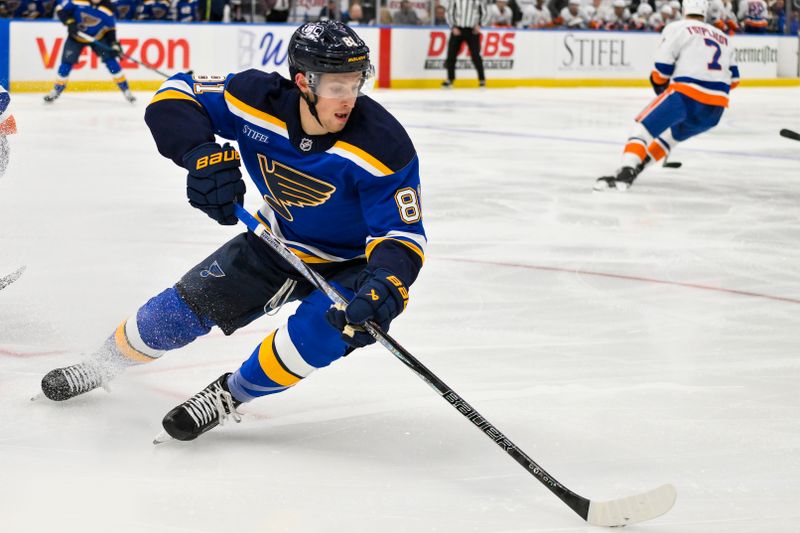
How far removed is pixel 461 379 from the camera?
2.83 meters

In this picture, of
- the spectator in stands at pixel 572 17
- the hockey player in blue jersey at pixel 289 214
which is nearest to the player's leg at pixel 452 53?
the spectator in stands at pixel 572 17

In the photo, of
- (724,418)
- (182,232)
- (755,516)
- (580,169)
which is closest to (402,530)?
(755,516)

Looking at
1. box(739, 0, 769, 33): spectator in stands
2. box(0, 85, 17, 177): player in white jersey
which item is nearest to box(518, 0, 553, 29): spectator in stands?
box(739, 0, 769, 33): spectator in stands

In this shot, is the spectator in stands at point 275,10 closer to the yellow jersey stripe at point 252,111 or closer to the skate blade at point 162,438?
the yellow jersey stripe at point 252,111

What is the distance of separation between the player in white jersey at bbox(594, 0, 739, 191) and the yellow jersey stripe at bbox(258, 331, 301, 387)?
430cm

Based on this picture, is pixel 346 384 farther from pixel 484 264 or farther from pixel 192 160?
pixel 484 264

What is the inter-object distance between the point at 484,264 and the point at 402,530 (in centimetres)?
230

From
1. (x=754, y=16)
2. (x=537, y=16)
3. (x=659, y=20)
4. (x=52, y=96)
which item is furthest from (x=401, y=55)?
(x=754, y=16)

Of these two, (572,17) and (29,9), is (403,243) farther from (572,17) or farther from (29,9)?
(572,17)

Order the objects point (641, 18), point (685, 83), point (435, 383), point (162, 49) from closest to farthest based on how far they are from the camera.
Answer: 1. point (435, 383)
2. point (685, 83)
3. point (162, 49)
4. point (641, 18)

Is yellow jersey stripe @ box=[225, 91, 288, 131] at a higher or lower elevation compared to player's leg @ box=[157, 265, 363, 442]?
A: higher

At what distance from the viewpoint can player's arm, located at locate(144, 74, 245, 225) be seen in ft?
7.16

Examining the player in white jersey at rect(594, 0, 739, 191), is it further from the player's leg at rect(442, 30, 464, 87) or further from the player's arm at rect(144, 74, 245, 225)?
the player's leg at rect(442, 30, 464, 87)

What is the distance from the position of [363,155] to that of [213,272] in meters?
0.43
